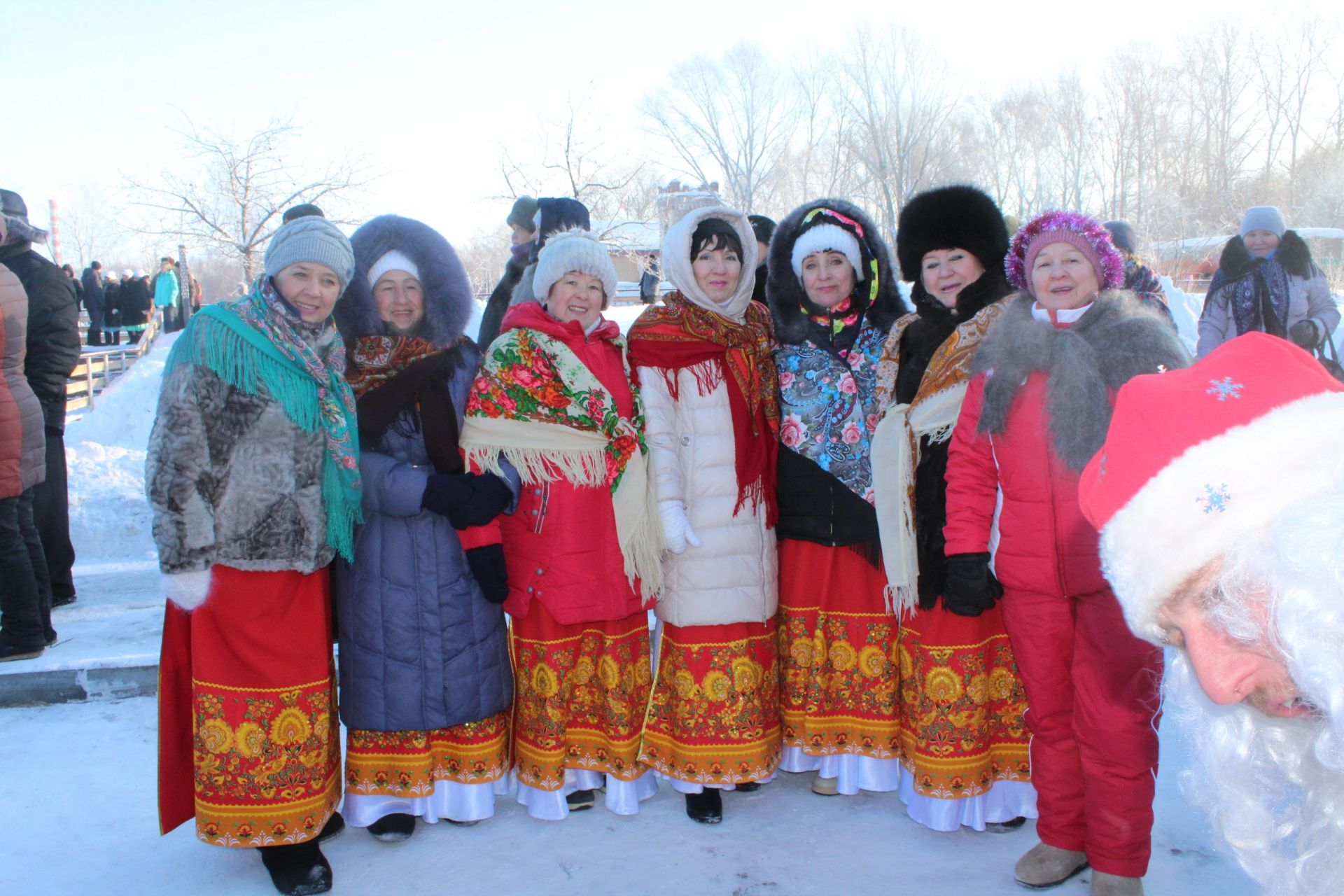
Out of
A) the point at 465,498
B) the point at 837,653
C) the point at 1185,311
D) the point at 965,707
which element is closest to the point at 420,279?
the point at 465,498

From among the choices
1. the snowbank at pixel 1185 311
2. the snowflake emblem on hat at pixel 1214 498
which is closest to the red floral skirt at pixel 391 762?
the snowflake emblem on hat at pixel 1214 498

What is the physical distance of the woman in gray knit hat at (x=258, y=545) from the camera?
2.35 metres

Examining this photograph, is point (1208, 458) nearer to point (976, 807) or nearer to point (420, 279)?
point (976, 807)

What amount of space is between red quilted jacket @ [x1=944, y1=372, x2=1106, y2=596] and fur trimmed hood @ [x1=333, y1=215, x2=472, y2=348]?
1530 millimetres

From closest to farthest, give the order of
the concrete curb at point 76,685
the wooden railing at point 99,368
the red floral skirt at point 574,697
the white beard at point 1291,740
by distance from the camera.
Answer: the white beard at point 1291,740
the red floral skirt at point 574,697
the concrete curb at point 76,685
the wooden railing at point 99,368

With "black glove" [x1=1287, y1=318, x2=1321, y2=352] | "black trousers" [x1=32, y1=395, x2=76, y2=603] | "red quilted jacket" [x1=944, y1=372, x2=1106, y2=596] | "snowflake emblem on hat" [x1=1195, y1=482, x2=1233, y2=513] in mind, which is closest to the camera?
"snowflake emblem on hat" [x1=1195, y1=482, x2=1233, y2=513]

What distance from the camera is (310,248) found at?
8.16 ft

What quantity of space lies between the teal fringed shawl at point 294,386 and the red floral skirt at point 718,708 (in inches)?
42.8

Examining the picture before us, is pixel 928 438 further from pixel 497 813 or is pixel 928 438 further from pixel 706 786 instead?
pixel 497 813

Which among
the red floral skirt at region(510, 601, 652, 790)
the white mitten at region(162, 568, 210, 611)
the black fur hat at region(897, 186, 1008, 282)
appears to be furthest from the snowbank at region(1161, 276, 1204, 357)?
the white mitten at region(162, 568, 210, 611)

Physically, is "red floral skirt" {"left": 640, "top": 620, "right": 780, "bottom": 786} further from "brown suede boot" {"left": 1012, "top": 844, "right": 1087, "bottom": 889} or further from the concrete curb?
the concrete curb

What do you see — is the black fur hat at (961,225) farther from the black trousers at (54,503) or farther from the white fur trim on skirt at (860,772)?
the black trousers at (54,503)

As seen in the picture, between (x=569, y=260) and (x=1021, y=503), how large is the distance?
4.98 feet

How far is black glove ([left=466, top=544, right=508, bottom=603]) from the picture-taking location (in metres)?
2.71
